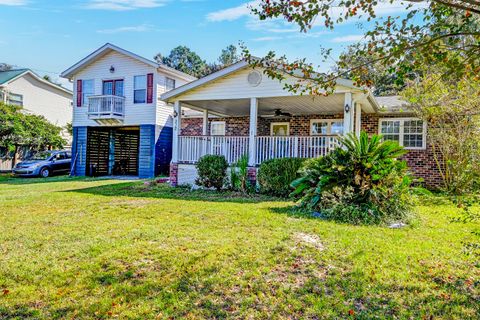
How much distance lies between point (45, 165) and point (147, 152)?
5527 mm

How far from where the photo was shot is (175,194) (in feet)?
32.7

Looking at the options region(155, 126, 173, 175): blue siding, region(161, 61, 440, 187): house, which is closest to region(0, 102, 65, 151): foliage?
region(155, 126, 173, 175): blue siding

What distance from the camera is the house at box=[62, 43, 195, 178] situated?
1709 centimetres

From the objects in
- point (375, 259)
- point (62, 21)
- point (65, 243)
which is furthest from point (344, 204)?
point (62, 21)

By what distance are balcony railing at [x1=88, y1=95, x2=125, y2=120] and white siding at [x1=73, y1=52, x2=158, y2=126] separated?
0.98 feet

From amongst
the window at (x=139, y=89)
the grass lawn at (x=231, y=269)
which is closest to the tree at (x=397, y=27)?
the grass lawn at (x=231, y=269)

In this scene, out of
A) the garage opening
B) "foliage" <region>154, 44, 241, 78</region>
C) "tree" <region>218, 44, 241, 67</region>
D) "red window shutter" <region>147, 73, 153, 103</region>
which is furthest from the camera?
"foliage" <region>154, 44, 241, 78</region>

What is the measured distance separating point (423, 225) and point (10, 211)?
7954mm

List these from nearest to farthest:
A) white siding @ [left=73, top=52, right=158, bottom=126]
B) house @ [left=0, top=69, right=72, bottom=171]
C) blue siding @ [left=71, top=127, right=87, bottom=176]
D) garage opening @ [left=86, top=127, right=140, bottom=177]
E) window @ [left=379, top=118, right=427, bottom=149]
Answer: window @ [left=379, top=118, right=427, bottom=149], white siding @ [left=73, top=52, right=158, bottom=126], blue siding @ [left=71, top=127, right=87, bottom=176], garage opening @ [left=86, top=127, right=140, bottom=177], house @ [left=0, top=69, right=72, bottom=171]

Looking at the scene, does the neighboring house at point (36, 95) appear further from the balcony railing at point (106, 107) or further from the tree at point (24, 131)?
the balcony railing at point (106, 107)

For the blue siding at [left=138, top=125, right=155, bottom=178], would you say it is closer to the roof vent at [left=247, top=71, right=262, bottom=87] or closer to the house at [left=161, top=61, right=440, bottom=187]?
the house at [left=161, top=61, right=440, bottom=187]

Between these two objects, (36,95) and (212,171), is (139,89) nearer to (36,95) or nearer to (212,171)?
(212,171)

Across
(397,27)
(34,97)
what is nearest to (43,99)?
(34,97)

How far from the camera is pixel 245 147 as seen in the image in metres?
11.7
